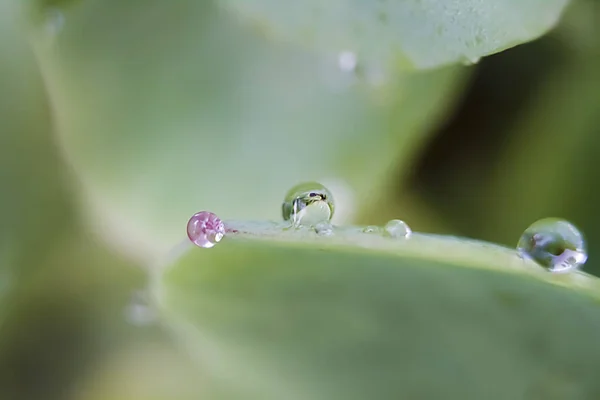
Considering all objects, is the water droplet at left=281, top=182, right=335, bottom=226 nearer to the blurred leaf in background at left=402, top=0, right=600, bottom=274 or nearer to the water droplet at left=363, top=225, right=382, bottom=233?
the water droplet at left=363, top=225, right=382, bottom=233

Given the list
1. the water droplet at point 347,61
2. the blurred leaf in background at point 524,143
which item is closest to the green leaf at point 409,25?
the water droplet at point 347,61

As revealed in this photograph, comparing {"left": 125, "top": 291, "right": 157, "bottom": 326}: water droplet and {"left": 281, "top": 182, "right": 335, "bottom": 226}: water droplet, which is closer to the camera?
{"left": 281, "top": 182, "right": 335, "bottom": 226}: water droplet

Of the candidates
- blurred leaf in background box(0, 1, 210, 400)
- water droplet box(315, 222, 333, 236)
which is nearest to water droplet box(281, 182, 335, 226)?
water droplet box(315, 222, 333, 236)

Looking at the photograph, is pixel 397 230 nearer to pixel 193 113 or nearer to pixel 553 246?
pixel 553 246

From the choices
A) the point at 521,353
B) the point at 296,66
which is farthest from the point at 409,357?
the point at 296,66

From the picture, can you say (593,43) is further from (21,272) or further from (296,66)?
(21,272)

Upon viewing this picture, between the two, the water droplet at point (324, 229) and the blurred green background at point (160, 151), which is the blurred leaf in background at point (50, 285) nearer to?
the blurred green background at point (160, 151)
